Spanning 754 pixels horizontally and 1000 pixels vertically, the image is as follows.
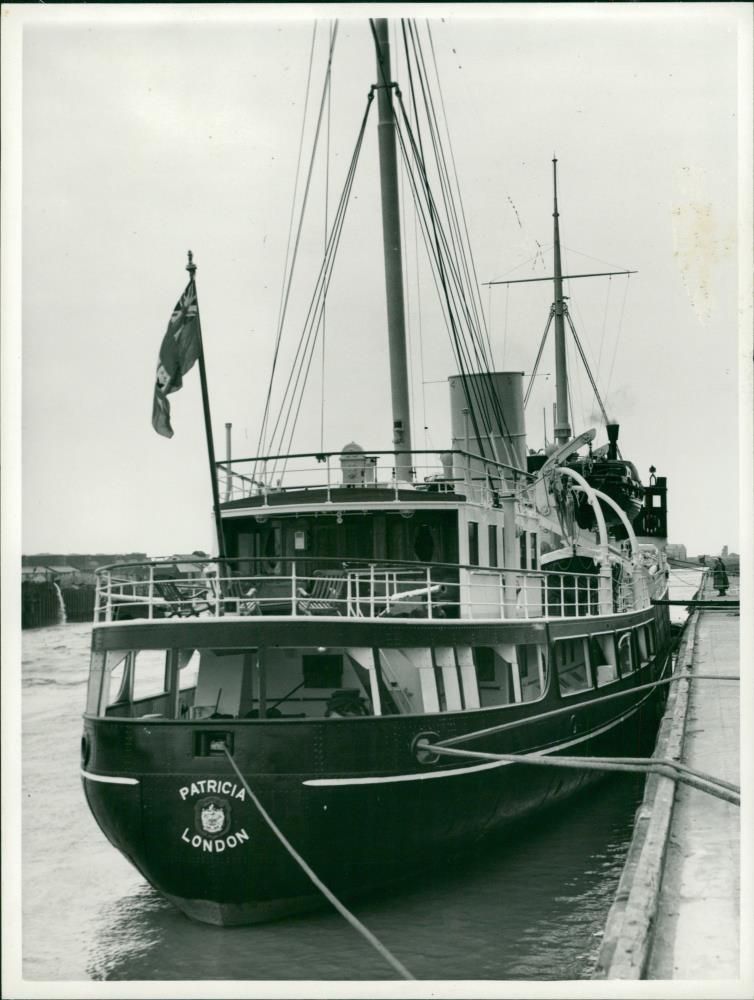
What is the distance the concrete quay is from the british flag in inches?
276

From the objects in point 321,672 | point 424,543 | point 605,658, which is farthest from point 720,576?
point 321,672

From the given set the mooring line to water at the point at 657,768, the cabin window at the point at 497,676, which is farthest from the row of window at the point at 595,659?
the mooring line to water at the point at 657,768


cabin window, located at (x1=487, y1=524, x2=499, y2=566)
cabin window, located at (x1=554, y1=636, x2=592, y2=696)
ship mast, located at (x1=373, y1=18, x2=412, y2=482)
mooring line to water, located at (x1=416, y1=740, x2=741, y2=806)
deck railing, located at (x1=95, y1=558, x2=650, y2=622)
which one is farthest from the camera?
cabin window, located at (x1=554, y1=636, x2=592, y2=696)

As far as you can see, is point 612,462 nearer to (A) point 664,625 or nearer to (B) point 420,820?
(A) point 664,625

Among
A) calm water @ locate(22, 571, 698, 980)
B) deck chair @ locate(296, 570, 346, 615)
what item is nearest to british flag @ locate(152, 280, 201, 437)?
deck chair @ locate(296, 570, 346, 615)

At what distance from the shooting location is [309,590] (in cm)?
1473

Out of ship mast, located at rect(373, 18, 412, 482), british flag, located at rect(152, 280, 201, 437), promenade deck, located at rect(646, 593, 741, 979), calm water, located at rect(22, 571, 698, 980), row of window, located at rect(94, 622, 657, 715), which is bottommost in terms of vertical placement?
calm water, located at rect(22, 571, 698, 980)

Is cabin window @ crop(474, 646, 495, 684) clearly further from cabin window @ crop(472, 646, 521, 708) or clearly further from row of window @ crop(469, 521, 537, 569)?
row of window @ crop(469, 521, 537, 569)

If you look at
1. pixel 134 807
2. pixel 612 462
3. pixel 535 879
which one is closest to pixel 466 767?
pixel 535 879

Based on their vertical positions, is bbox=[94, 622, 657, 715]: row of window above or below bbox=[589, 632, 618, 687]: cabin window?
above

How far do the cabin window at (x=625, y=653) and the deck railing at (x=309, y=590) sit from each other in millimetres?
4082

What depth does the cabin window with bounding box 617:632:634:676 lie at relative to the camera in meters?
21.3

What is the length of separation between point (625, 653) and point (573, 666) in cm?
330

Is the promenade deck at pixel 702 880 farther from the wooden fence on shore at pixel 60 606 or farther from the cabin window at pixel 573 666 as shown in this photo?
the wooden fence on shore at pixel 60 606
